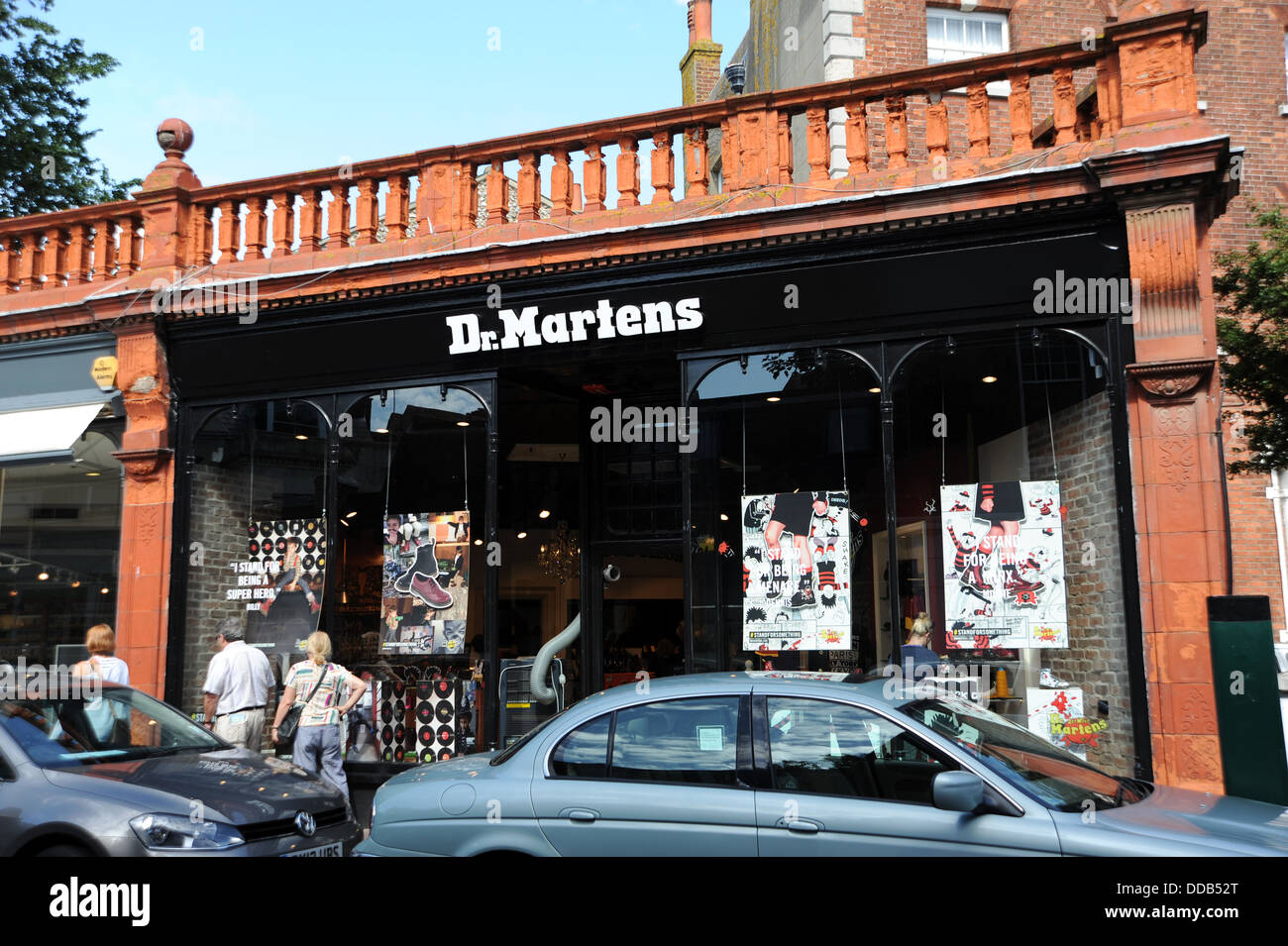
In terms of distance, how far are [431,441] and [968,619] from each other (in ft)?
19.6

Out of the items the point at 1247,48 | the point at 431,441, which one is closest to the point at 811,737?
the point at 431,441

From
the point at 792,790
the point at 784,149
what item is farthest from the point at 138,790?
the point at 784,149

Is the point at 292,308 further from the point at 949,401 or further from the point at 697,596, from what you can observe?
the point at 949,401

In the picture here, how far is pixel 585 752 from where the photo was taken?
17.5 feet

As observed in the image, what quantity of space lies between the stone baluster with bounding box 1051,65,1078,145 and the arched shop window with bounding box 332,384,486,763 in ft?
20.3

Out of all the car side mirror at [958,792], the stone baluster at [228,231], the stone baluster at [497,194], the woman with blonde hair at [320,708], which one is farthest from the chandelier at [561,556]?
the car side mirror at [958,792]

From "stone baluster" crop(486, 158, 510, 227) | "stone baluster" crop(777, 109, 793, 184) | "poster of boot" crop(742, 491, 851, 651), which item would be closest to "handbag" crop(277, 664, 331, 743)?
"poster of boot" crop(742, 491, 851, 651)

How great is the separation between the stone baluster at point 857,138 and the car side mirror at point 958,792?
6.73m

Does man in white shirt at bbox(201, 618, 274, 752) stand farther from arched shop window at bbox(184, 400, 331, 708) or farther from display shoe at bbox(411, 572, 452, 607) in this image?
display shoe at bbox(411, 572, 452, 607)

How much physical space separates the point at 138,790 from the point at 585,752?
107 inches

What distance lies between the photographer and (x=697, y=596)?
10203 mm

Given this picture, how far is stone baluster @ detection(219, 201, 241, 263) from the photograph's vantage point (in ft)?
39.9

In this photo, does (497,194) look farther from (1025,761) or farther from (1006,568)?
(1025,761)

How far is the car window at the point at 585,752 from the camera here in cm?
526
